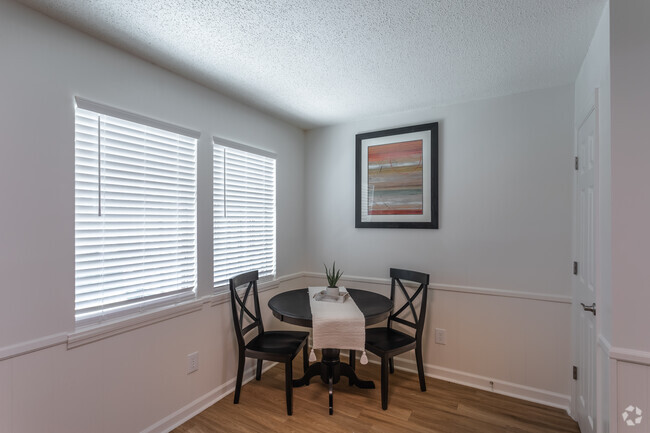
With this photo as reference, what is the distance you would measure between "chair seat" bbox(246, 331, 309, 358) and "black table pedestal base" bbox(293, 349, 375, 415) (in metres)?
0.25

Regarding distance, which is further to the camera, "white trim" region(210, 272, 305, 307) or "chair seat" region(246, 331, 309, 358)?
"white trim" region(210, 272, 305, 307)

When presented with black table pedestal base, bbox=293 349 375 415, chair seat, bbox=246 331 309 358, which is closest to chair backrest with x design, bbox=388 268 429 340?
black table pedestal base, bbox=293 349 375 415

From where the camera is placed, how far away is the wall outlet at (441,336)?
2.86m

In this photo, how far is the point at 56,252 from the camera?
1623mm

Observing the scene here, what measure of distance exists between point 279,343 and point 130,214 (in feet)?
4.85

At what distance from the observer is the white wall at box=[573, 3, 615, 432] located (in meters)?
1.46

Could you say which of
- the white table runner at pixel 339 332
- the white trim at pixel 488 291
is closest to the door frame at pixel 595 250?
the white trim at pixel 488 291

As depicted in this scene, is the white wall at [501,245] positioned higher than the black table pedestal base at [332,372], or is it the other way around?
the white wall at [501,245]

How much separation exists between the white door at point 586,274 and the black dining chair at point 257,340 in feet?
6.32

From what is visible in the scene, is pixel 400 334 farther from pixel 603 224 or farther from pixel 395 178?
pixel 603 224

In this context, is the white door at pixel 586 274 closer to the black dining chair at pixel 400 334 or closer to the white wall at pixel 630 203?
the white wall at pixel 630 203

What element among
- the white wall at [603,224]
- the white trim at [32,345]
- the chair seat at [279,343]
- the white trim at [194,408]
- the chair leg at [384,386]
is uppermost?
the white wall at [603,224]

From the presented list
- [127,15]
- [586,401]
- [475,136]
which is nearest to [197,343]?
[127,15]

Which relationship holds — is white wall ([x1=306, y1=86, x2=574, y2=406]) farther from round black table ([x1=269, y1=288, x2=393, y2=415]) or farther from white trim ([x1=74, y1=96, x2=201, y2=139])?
white trim ([x1=74, y1=96, x2=201, y2=139])
